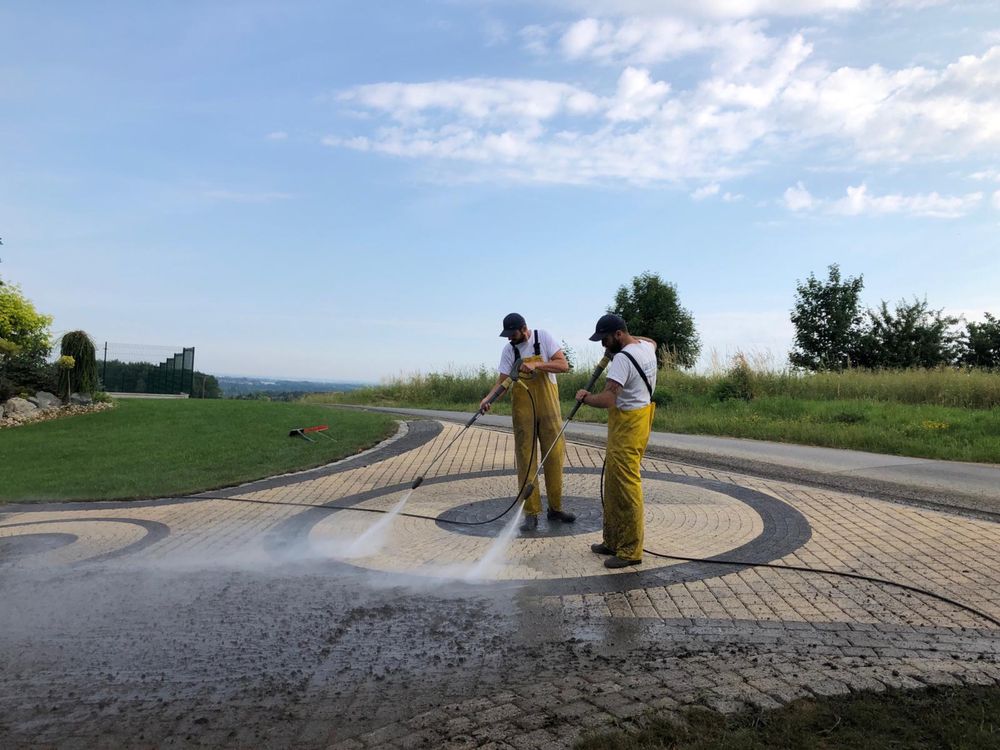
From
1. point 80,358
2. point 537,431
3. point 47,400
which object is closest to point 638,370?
point 537,431

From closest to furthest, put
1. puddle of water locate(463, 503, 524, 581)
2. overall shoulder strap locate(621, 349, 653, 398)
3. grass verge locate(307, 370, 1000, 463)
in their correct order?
puddle of water locate(463, 503, 524, 581)
overall shoulder strap locate(621, 349, 653, 398)
grass verge locate(307, 370, 1000, 463)

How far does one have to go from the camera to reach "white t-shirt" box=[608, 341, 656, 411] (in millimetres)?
5395

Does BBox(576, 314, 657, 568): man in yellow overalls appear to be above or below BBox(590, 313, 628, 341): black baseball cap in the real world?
below

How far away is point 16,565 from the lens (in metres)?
5.88

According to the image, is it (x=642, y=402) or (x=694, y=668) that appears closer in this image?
(x=694, y=668)

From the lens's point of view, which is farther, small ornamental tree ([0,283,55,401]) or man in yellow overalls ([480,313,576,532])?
small ornamental tree ([0,283,55,401])

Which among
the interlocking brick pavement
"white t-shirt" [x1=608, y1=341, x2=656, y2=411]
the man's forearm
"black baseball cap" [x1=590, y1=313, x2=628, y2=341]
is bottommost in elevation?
the interlocking brick pavement

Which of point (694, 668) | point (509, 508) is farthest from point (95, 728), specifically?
point (509, 508)

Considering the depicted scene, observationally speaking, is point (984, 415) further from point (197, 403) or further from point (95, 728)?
point (197, 403)

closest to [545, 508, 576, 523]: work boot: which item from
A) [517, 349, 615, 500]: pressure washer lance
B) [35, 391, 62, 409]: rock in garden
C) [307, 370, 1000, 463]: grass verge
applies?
[517, 349, 615, 500]: pressure washer lance

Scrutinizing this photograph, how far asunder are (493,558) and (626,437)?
4.61 ft

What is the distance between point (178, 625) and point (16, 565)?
2.49 metres

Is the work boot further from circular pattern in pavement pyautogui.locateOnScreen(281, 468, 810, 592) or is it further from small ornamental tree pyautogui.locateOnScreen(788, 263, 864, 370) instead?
small ornamental tree pyautogui.locateOnScreen(788, 263, 864, 370)

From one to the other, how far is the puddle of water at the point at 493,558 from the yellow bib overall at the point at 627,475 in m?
0.93
